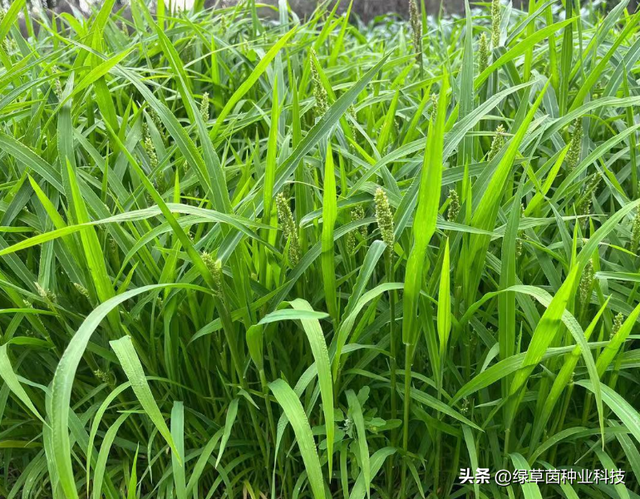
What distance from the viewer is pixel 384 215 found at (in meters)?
0.60

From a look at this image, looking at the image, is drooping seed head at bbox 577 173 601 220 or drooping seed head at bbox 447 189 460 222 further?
drooping seed head at bbox 577 173 601 220

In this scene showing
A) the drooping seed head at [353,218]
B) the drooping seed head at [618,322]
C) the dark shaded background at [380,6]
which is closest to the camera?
the drooping seed head at [618,322]

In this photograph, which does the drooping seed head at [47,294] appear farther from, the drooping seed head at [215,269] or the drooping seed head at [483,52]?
the drooping seed head at [483,52]

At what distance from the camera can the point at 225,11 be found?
6.46 feet

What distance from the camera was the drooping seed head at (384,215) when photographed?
0.58 m

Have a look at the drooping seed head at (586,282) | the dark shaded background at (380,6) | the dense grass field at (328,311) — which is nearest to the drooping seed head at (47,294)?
the dense grass field at (328,311)

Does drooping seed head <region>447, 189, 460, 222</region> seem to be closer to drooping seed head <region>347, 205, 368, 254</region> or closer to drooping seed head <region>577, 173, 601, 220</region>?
drooping seed head <region>347, 205, 368, 254</region>

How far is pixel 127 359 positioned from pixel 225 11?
1647 millimetres

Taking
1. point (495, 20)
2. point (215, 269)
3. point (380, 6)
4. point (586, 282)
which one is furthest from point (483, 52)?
point (380, 6)

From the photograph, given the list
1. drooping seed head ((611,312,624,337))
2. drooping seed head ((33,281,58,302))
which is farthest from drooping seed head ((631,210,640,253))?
drooping seed head ((33,281,58,302))

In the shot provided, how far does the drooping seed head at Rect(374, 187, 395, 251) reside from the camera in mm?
584

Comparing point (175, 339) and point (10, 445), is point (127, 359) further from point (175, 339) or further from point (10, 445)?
point (10, 445)

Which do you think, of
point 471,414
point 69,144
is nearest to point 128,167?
point 69,144

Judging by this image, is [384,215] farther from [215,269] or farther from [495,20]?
[495,20]
